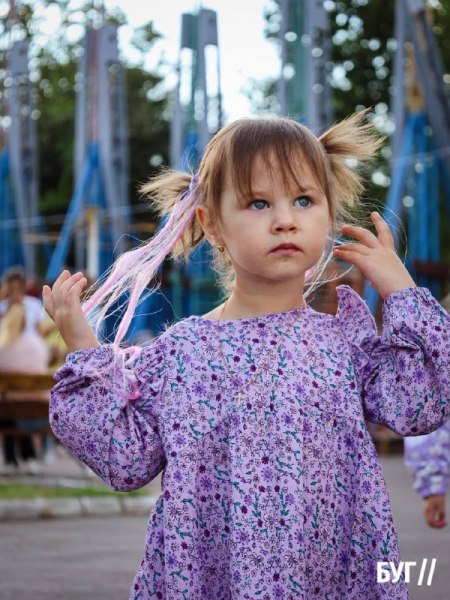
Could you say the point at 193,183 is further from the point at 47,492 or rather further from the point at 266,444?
the point at 47,492

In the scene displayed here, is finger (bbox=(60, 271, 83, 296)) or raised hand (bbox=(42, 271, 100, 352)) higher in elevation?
finger (bbox=(60, 271, 83, 296))

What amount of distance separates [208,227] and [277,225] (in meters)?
0.28

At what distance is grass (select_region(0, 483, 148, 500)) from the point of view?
8.26 metres

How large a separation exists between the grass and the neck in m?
5.74

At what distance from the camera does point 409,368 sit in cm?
243

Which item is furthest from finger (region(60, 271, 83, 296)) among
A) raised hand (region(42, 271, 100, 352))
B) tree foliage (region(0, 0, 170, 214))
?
tree foliage (region(0, 0, 170, 214))

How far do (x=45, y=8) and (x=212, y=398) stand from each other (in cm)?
1985

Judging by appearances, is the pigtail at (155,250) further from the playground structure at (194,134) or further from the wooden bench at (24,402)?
the playground structure at (194,134)

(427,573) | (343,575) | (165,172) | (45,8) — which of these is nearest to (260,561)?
(343,575)

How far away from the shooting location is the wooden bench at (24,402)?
9.48 m

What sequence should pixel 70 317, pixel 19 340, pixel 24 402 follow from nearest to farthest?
pixel 70 317
pixel 24 402
pixel 19 340

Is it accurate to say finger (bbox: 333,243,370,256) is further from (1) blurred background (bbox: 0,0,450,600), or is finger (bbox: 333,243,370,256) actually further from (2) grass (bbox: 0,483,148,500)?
(2) grass (bbox: 0,483,148,500)

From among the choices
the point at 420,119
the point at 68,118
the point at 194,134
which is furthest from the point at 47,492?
the point at 68,118


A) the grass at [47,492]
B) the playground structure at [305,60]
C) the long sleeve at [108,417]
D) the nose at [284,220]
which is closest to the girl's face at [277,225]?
the nose at [284,220]
